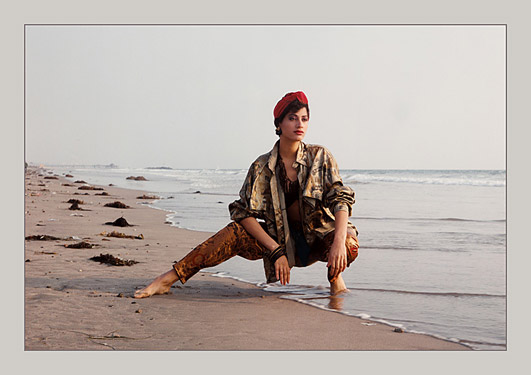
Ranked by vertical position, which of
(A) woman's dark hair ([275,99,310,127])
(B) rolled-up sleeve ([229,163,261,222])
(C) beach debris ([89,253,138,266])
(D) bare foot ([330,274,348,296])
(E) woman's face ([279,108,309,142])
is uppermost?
(A) woman's dark hair ([275,99,310,127])

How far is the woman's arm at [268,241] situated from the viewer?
14.3 feet

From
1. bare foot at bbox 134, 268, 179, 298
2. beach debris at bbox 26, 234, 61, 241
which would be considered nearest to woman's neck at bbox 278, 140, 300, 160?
bare foot at bbox 134, 268, 179, 298

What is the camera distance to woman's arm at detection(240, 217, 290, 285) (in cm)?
434

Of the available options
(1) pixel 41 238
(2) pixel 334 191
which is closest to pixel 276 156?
(2) pixel 334 191

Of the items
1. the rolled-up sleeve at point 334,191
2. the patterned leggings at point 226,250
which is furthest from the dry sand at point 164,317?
Answer: the rolled-up sleeve at point 334,191

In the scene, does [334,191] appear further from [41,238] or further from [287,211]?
[41,238]

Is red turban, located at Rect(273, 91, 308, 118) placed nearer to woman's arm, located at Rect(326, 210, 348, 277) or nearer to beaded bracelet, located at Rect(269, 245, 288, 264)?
woman's arm, located at Rect(326, 210, 348, 277)

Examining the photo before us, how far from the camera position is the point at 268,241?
447cm

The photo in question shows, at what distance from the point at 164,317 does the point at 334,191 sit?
152cm

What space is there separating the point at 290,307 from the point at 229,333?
77cm

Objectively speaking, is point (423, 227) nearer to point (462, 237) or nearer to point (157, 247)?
point (462, 237)

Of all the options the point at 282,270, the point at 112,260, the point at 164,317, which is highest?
the point at 282,270

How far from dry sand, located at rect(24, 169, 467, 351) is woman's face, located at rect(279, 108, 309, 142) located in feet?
4.07

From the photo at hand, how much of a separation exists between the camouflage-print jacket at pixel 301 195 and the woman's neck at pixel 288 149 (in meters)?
0.04
